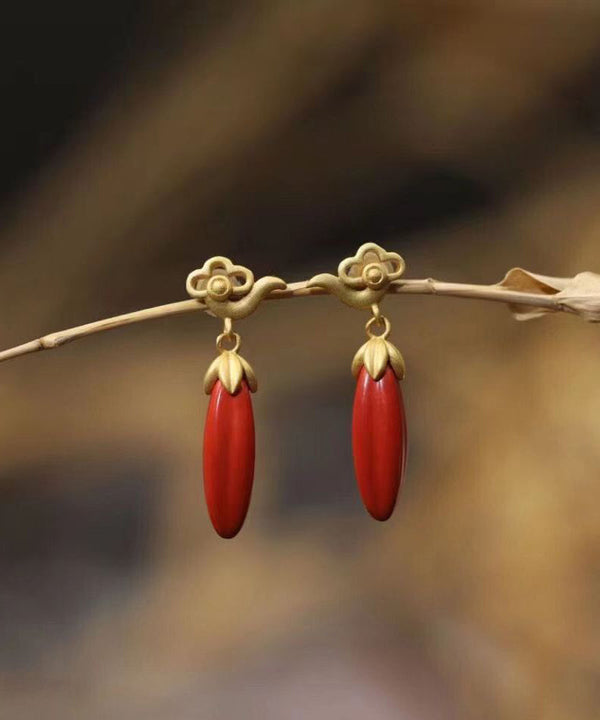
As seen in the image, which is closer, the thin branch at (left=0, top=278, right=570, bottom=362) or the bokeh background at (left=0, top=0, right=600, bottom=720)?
the thin branch at (left=0, top=278, right=570, bottom=362)

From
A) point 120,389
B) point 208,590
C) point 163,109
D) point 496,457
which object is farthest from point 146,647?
point 163,109

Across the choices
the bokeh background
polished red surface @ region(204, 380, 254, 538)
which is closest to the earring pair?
polished red surface @ region(204, 380, 254, 538)

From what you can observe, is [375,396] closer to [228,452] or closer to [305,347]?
[228,452]

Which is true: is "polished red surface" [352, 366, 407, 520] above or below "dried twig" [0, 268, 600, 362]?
below

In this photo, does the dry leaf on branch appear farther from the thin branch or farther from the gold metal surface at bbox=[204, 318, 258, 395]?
the gold metal surface at bbox=[204, 318, 258, 395]

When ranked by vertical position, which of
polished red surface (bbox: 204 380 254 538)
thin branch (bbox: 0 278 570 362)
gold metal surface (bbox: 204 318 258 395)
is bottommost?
polished red surface (bbox: 204 380 254 538)

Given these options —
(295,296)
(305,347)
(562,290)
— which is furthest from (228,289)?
(305,347)

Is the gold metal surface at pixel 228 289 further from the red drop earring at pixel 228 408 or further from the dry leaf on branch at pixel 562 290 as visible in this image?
the dry leaf on branch at pixel 562 290

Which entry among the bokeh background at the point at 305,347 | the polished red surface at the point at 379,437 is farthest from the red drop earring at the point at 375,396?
the bokeh background at the point at 305,347

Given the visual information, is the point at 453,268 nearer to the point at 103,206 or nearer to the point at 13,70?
the point at 103,206
